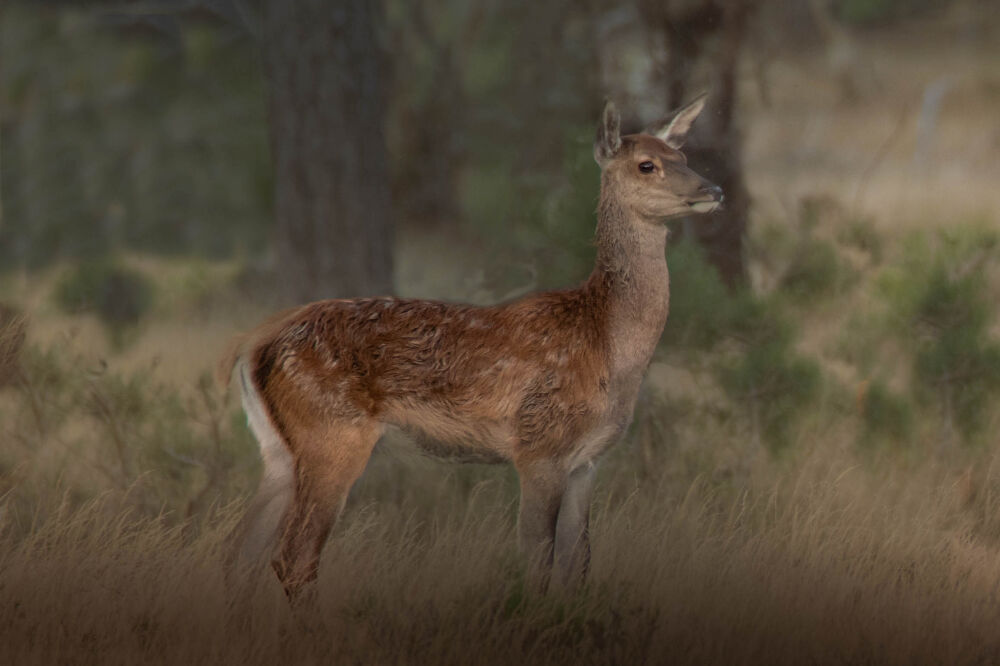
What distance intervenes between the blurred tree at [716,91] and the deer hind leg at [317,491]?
4306mm

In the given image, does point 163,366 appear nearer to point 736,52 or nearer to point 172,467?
point 172,467

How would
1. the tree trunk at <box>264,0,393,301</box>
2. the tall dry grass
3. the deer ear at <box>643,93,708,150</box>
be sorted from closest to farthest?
the tall dry grass, the deer ear at <box>643,93,708,150</box>, the tree trunk at <box>264,0,393,301</box>

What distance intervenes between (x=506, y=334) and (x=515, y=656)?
1.30 metres

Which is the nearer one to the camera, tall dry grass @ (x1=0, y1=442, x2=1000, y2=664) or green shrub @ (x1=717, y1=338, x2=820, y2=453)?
tall dry grass @ (x1=0, y1=442, x2=1000, y2=664)

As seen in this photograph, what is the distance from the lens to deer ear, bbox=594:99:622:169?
19.4 feet

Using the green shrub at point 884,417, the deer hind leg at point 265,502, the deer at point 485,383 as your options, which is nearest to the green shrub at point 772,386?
the green shrub at point 884,417

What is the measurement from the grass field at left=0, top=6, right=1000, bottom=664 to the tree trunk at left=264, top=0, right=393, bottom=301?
1026 mm

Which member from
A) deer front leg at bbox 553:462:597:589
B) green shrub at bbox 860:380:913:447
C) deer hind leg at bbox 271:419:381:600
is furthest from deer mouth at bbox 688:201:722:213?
green shrub at bbox 860:380:913:447

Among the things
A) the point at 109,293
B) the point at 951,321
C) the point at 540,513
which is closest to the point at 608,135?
the point at 540,513

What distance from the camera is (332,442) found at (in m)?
5.69

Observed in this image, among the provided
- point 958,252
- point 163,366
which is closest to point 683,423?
point 958,252

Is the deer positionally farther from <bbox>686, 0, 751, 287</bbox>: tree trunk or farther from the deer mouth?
<bbox>686, 0, 751, 287</bbox>: tree trunk

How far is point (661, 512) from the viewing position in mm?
6871

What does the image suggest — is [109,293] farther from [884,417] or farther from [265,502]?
[265,502]
